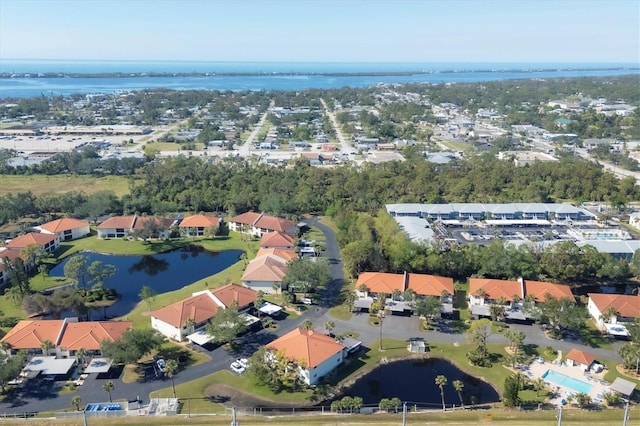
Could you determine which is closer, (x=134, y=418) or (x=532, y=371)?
(x=134, y=418)

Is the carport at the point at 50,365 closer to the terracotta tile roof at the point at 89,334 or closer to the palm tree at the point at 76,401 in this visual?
the terracotta tile roof at the point at 89,334

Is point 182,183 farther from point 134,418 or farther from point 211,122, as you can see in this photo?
point 211,122

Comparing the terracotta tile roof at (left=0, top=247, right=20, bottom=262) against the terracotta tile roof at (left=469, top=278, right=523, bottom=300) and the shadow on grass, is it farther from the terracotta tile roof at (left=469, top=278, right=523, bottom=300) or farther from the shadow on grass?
the shadow on grass

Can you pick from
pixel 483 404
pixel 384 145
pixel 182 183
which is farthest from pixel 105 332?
pixel 384 145

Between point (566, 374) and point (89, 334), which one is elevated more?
point (89, 334)

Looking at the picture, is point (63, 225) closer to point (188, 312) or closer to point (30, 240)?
point (30, 240)

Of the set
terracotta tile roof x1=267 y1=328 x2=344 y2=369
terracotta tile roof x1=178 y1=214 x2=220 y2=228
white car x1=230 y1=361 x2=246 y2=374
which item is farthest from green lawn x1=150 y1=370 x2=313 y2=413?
terracotta tile roof x1=178 y1=214 x2=220 y2=228

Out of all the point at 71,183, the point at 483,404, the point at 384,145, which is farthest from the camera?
the point at 384,145

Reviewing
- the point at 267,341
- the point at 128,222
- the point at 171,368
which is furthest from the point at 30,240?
the point at 267,341
